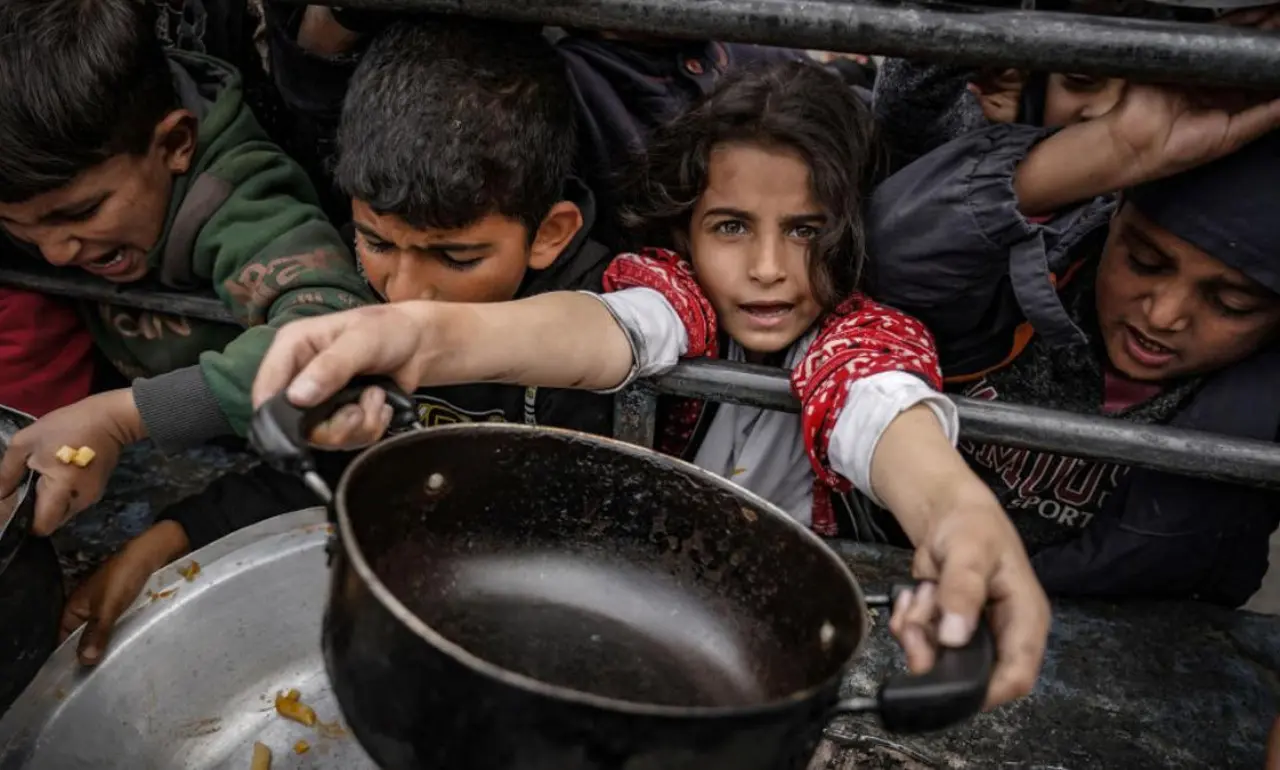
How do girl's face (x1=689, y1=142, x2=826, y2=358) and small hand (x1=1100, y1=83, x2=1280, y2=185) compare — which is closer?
small hand (x1=1100, y1=83, x2=1280, y2=185)

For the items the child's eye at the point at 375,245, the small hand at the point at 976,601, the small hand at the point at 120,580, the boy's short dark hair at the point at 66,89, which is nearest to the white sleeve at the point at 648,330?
the child's eye at the point at 375,245

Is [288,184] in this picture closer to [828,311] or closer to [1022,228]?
[828,311]

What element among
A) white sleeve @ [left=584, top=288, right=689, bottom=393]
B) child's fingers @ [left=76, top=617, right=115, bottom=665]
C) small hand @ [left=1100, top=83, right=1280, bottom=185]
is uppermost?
small hand @ [left=1100, top=83, right=1280, bottom=185]

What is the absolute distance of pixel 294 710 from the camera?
125cm

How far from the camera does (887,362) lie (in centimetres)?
123

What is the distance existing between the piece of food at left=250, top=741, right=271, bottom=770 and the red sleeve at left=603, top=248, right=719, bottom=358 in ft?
2.31

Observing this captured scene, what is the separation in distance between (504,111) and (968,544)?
35.2 inches

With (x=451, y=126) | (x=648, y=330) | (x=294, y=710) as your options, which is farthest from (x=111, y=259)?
(x=648, y=330)

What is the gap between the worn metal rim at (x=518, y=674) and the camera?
605mm

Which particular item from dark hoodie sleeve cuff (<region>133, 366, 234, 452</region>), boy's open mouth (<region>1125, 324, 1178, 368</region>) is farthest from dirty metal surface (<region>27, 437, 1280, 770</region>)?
boy's open mouth (<region>1125, 324, 1178, 368</region>)

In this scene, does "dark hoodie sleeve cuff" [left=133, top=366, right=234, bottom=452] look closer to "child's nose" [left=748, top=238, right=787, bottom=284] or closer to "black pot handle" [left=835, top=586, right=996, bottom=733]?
"child's nose" [left=748, top=238, right=787, bottom=284]

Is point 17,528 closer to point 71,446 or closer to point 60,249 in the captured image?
point 71,446

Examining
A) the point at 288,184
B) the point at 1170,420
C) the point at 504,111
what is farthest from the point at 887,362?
the point at 288,184

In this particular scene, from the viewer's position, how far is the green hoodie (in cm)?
138
